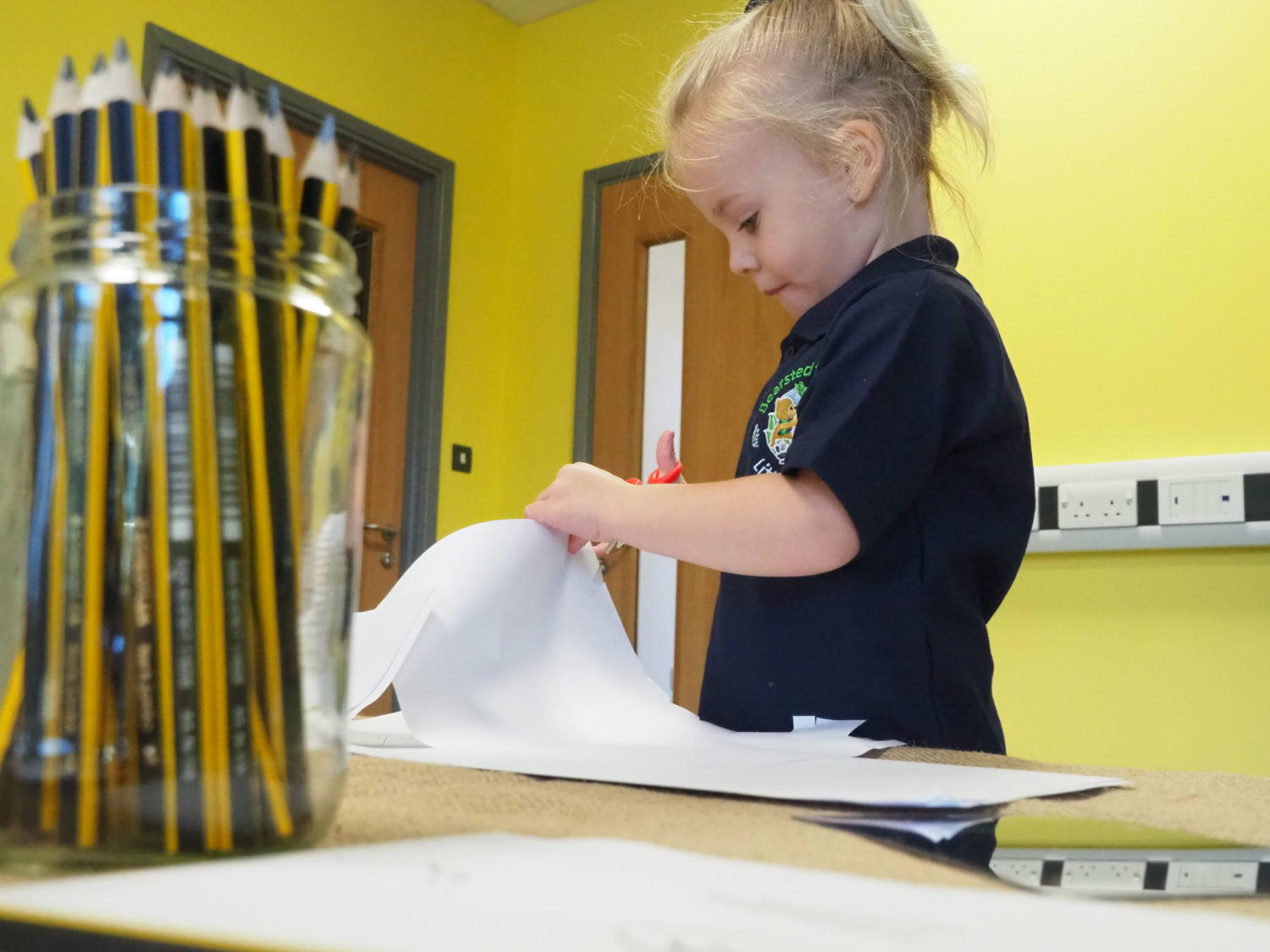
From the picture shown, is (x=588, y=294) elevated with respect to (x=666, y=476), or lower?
elevated

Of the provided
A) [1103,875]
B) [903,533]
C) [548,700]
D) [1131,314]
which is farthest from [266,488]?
[1131,314]

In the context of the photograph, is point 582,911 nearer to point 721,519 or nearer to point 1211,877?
point 1211,877

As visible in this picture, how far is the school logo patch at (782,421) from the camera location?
888 millimetres

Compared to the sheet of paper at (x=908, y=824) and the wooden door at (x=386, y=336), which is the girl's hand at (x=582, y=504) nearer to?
the sheet of paper at (x=908, y=824)

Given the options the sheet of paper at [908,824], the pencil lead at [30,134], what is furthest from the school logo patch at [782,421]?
the pencil lead at [30,134]

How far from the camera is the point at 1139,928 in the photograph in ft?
0.63

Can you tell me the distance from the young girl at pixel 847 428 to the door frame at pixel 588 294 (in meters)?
1.58

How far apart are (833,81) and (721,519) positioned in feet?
1.51

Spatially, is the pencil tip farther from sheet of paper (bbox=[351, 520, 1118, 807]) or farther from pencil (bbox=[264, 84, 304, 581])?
sheet of paper (bbox=[351, 520, 1118, 807])

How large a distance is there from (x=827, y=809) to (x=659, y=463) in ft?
2.11

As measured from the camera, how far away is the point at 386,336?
260cm

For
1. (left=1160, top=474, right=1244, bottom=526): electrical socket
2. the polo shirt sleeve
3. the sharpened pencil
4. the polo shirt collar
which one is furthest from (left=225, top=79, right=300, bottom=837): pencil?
(left=1160, top=474, right=1244, bottom=526): electrical socket

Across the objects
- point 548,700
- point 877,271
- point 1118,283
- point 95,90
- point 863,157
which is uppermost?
point 1118,283

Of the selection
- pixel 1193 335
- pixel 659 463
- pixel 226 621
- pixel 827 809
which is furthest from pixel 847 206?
pixel 1193 335
